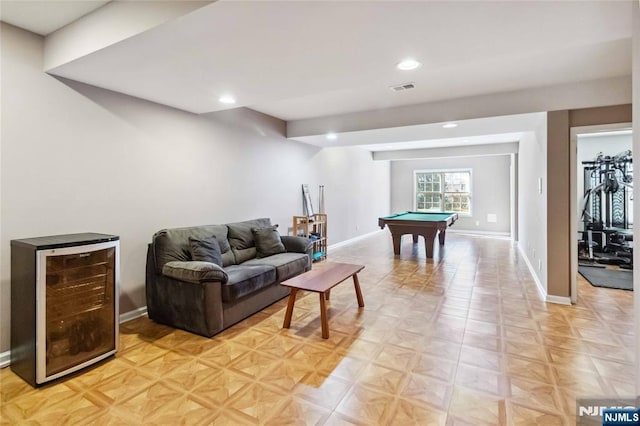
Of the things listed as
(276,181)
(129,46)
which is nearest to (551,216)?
(276,181)

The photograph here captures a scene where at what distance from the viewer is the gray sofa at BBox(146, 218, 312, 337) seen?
2.81m

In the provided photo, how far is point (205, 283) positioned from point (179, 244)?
2.27 feet

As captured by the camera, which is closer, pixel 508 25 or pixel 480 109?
pixel 508 25

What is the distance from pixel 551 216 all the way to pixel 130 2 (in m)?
4.40

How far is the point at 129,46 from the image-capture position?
2.08 metres

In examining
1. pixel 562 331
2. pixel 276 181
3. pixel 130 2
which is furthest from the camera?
pixel 276 181

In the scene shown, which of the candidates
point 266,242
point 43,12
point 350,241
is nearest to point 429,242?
point 350,241

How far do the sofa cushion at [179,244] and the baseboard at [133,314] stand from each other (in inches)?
23.9

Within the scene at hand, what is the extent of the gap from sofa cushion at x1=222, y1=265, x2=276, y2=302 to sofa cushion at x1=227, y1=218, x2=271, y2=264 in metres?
0.31

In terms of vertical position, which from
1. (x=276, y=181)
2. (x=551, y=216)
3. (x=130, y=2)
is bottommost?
(x=551, y=216)

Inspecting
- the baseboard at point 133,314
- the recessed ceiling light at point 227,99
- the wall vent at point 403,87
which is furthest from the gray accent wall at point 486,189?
the baseboard at point 133,314

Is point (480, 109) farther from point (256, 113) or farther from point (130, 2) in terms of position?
point (130, 2)

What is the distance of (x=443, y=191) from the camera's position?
1021 centimetres

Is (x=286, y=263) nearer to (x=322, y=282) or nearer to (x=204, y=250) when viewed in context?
(x=322, y=282)
